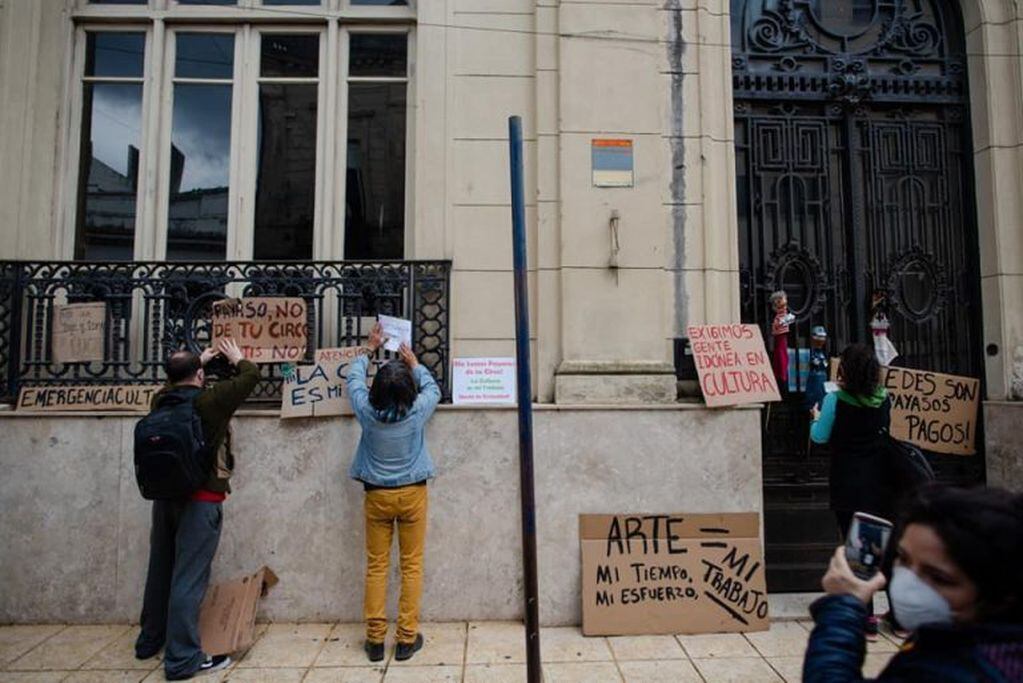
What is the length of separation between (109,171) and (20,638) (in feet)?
12.4

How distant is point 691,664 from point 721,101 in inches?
171

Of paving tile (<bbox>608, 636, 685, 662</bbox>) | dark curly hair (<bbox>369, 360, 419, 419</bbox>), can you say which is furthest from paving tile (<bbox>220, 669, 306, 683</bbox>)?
paving tile (<bbox>608, 636, 685, 662</bbox>)

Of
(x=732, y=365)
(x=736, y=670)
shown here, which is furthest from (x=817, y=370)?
(x=736, y=670)

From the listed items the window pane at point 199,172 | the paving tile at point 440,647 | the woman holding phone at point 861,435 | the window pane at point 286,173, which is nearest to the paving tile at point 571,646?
the paving tile at point 440,647

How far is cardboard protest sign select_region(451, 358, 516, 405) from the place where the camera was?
16.7ft

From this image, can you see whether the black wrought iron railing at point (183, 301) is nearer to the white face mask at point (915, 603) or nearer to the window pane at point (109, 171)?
the window pane at point (109, 171)

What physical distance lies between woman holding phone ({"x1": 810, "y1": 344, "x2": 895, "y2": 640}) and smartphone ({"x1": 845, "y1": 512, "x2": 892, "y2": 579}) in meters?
2.85

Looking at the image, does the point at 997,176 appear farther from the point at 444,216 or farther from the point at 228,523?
the point at 228,523

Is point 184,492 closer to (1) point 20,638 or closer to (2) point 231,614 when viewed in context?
(2) point 231,614

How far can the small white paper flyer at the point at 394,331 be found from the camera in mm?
5000

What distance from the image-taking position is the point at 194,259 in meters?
5.66

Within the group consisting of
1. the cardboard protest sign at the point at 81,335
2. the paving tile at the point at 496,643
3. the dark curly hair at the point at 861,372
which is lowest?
the paving tile at the point at 496,643

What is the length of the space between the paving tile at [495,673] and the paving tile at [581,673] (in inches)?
6.4

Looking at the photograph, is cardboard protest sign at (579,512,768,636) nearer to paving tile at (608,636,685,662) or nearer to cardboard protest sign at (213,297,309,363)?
paving tile at (608,636,685,662)
